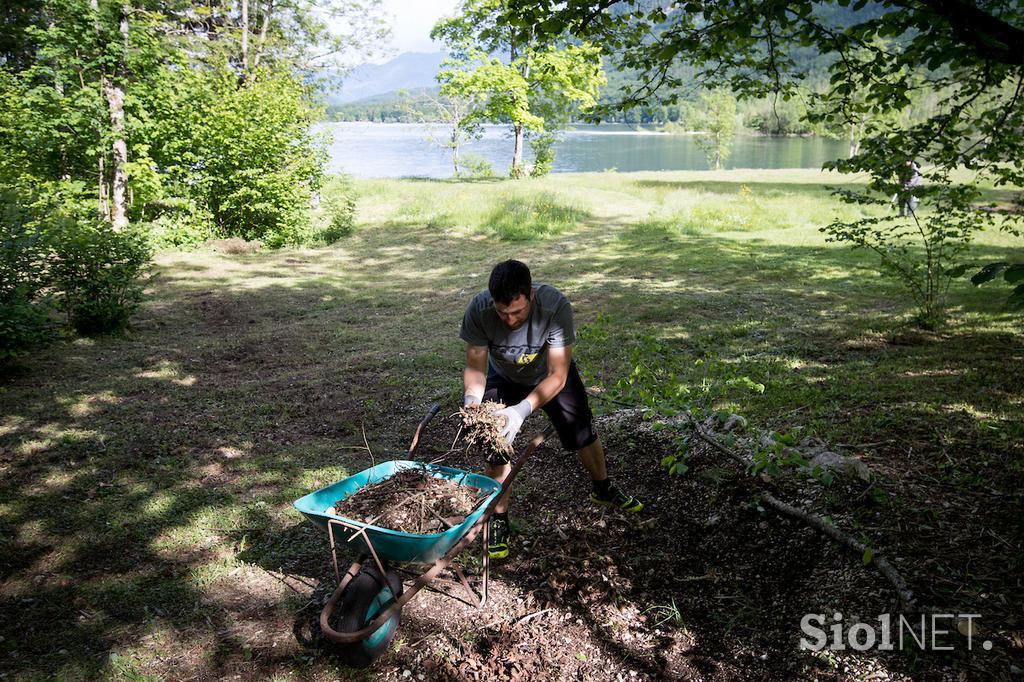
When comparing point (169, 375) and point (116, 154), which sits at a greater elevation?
point (116, 154)

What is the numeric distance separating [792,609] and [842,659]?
341mm

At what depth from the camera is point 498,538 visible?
3.60 meters

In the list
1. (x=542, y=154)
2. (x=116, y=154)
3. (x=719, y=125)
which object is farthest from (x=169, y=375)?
(x=719, y=125)

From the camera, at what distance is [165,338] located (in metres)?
7.82

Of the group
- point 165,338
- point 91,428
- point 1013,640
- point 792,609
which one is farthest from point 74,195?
point 1013,640

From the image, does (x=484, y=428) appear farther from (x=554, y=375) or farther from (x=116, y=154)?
(x=116, y=154)

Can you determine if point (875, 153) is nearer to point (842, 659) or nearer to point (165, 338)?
point (842, 659)

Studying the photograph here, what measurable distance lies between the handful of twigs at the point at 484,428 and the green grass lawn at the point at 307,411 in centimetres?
128

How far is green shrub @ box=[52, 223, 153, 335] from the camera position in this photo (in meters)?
6.98

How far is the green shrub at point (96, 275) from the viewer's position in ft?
22.9

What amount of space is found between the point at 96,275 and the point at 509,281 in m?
6.69

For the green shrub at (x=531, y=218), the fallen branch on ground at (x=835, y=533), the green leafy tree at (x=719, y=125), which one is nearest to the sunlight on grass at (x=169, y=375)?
the fallen branch on ground at (x=835, y=533)

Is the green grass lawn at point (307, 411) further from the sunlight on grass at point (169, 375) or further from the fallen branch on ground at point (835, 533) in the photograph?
the fallen branch on ground at point (835, 533)

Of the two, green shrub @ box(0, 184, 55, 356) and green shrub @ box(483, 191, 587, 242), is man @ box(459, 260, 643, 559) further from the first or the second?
green shrub @ box(483, 191, 587, 242)
